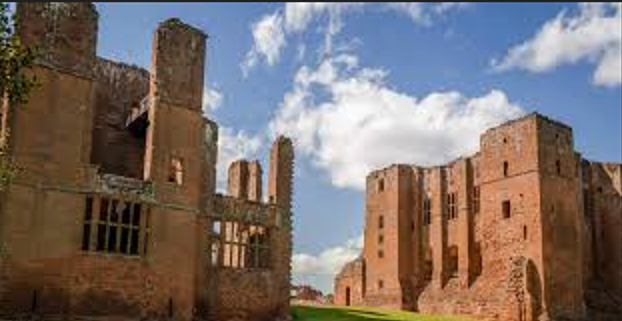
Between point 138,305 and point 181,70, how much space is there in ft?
32.7

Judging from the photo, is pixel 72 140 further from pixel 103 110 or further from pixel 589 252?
pixel 589 252

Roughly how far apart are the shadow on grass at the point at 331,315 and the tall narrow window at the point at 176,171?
8.80 m

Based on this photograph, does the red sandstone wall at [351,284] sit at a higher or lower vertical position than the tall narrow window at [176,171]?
lower

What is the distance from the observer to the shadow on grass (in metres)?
37.2

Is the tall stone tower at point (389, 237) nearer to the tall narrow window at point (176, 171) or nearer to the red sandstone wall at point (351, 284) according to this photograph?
the red sandstone wall at point (351, 284)

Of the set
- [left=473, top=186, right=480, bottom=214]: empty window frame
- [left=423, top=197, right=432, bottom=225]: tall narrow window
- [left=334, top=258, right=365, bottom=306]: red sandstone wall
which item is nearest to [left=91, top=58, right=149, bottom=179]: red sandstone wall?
[left=473, top=186, right=480, bottom=214]: empty window frame

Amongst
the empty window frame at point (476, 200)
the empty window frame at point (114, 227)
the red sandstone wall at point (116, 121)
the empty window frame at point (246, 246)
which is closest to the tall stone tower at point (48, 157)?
the empty window frame at point (114, 227)

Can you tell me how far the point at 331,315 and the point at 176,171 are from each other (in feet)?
36.9

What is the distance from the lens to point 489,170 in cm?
4841

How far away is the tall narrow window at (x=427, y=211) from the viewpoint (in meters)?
56.9

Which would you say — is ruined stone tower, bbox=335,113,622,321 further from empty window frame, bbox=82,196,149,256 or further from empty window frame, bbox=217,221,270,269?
empty window frame, bbox=82,196,149,256

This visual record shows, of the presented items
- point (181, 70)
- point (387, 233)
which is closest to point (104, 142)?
point (181, 70)

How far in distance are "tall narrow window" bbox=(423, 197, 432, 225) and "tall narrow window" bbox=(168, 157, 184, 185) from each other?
91.0 ft

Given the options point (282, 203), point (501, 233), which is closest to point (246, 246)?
point (282, 203)
